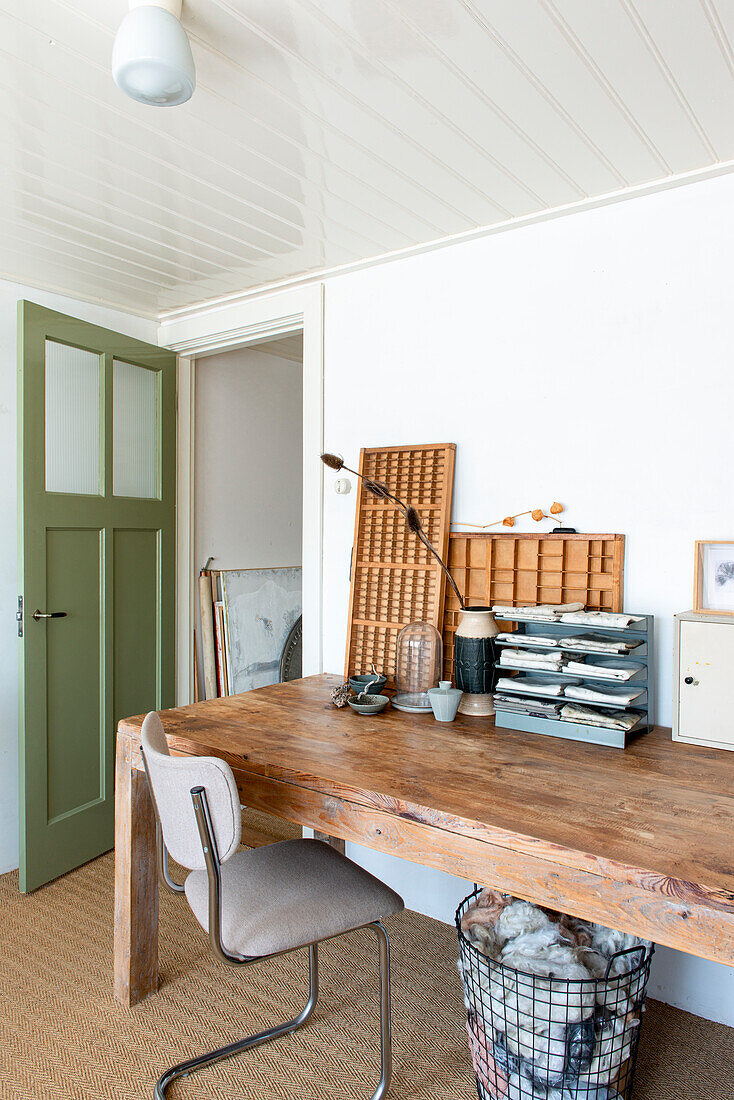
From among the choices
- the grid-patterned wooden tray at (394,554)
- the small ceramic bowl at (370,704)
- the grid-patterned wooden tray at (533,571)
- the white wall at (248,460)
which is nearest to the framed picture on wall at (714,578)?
the grid-patterned wooden tray at (533,571)

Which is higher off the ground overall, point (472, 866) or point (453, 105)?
point (453, 105)

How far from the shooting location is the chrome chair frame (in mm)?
1405

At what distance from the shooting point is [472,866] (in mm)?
1351

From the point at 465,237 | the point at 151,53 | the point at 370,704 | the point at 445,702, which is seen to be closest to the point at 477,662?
the point at 445,702

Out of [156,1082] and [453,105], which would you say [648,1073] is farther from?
[453,105]

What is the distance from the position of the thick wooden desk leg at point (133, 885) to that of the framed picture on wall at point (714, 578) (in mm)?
1636

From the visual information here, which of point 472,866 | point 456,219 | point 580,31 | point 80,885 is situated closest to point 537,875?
point 472,866

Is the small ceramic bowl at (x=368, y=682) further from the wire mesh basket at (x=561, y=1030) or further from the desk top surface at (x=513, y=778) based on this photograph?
the wire mesh basket at (x=561, y=1030)

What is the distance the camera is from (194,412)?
3635 millimetres

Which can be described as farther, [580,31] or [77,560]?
[77,560]

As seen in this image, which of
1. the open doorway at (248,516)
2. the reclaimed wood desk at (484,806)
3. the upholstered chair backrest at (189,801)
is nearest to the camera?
the reclaimed wood desk at (484,806)

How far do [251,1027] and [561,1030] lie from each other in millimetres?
896

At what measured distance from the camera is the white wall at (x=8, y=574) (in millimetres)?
2879

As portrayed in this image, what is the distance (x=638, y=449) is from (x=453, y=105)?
105cm
